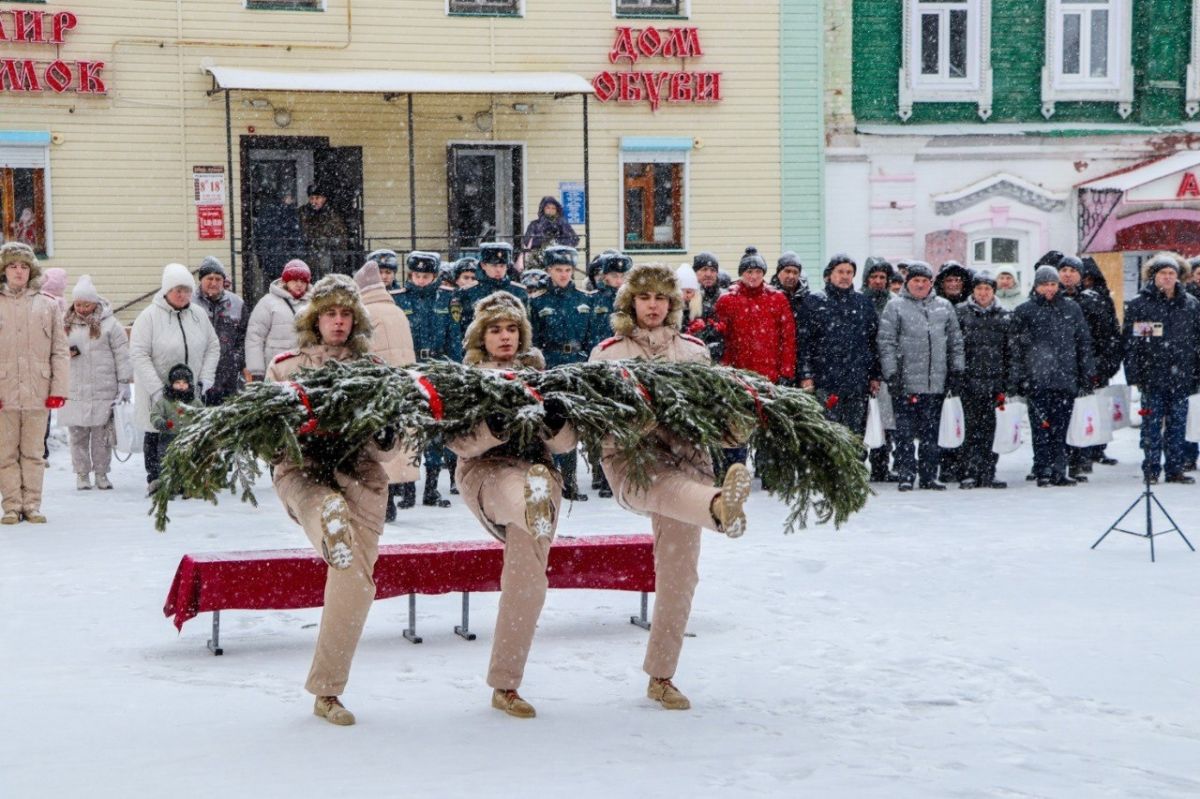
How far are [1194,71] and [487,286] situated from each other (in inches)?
565

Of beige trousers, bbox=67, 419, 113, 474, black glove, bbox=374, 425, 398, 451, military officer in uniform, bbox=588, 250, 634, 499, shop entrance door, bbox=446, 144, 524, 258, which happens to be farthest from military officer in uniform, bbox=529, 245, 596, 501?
shop entrance door, bbox=446, 144, 524, 258

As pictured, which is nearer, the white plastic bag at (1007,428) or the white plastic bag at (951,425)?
the white plastic bag at (951,425)

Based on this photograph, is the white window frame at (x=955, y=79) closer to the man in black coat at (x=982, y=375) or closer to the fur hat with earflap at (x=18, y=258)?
the man in black coat at (x=982, y=375)

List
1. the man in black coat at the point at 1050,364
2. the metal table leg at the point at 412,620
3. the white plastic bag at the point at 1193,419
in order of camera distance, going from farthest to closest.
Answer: the white plastic bag at the point at 1193,419 < the man in black coat at the point at 1050,364 < the metal table leg at the point at 412,620

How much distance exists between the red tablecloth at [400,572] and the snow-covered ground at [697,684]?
0.81 ft

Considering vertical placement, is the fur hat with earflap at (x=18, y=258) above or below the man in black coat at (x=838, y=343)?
above

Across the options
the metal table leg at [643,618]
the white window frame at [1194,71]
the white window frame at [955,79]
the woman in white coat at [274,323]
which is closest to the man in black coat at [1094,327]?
the woman in white coat at [274,323]

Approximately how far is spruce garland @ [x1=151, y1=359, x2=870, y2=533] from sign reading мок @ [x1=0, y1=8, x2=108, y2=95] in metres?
14.7

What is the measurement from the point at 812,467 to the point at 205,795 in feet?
8.58

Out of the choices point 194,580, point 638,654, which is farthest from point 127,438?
point 638,654

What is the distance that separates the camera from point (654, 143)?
70.2ft

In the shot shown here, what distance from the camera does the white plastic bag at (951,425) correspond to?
42.6 feet

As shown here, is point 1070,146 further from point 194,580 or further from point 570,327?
point 194,580

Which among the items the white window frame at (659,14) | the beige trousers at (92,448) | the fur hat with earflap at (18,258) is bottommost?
the beige trousers at (92,448)
